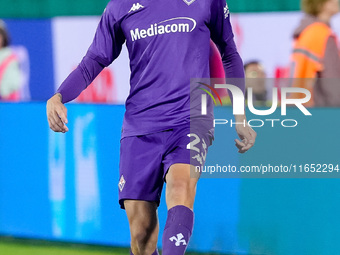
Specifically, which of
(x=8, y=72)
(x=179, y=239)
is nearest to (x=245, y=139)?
(x=179, y=239)

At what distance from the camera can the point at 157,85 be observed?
362 cm

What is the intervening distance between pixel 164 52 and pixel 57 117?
1.97ft

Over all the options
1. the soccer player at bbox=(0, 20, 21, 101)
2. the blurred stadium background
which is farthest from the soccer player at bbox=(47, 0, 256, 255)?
the soccer player at bbox=(0, 20, 21, 101)

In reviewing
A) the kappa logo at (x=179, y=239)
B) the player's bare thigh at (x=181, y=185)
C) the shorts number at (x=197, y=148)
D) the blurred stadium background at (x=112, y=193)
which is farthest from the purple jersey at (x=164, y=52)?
the blurred stadium background at (x=112, y=193)

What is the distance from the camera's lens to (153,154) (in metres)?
3.61

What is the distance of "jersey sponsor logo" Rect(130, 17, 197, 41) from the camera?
140 inches

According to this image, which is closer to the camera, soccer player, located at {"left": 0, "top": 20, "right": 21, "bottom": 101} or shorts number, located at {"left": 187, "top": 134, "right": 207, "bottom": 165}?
shorts number, located at {"left": 187, "top": 134, "right": 207, "bottom": 165}

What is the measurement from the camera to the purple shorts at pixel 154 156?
3.49 meters

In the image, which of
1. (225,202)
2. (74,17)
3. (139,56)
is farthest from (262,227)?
(74,17)

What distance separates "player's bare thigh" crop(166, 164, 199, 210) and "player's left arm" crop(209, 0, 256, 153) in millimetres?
355

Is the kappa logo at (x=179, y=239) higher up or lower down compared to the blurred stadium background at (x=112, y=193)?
higher up

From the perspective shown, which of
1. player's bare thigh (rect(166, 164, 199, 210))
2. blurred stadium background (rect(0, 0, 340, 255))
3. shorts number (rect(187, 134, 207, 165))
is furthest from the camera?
blurred stadium background (rect(0, 0, 340, 255))

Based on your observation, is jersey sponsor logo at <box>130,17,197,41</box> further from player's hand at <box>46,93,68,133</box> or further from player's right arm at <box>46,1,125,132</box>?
player's hand at <box>46,93,68,133</box>

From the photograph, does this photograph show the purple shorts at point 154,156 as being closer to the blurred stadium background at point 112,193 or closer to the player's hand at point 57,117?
the player's hand at point 57,117
